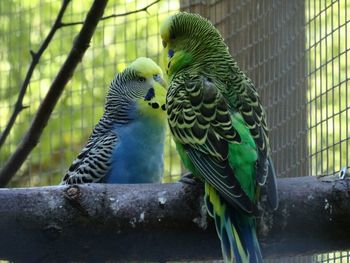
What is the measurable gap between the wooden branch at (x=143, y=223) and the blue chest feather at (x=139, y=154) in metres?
0.64

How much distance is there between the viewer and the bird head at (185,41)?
107 inches

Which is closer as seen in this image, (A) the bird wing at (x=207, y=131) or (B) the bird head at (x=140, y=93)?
(A) the bird wing at (x=207, y=131)

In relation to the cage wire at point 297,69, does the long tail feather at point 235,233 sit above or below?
below

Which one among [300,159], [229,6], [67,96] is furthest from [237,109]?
[67,96]

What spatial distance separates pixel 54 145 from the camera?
15.8 feet

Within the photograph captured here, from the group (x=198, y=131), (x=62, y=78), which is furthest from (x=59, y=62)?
(x=198, y=131)

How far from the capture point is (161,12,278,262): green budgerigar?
2.18 metres

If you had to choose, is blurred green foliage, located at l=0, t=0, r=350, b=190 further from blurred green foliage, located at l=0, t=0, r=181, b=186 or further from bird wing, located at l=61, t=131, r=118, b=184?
bird wing, located at l=61, t=131, r=118, b=184

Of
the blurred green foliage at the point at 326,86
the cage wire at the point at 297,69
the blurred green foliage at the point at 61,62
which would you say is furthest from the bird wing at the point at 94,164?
the blurred green foliage at the point at 61,62

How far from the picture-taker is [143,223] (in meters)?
2.24

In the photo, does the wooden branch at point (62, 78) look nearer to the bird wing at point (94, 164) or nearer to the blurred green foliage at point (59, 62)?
the bird wing at point (94, 164)

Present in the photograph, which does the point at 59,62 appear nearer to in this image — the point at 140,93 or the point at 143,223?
the point at 140,93

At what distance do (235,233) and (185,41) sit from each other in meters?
0.79

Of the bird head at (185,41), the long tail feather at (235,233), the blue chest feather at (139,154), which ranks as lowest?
the long tail feather at (235,233)
